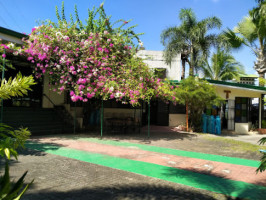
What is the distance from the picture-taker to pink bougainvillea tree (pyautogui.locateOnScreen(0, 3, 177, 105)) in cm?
1134

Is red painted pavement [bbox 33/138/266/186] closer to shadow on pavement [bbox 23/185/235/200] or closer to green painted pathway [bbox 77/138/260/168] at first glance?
green painted pathway [bbox 77/138/260/168]

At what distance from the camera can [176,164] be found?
7457mm

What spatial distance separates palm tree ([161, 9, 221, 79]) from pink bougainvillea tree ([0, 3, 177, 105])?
33.5 feet

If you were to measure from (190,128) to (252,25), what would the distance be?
10150 millimetres

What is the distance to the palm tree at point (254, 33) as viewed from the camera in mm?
18230

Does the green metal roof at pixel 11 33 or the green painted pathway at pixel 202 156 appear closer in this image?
the green painted pathway at pixel 202 156

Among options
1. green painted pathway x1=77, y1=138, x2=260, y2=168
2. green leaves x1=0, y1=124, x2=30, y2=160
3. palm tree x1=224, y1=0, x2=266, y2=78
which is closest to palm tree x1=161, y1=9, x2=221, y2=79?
palm tree x1=224, y1=0, x2=266, y2=78

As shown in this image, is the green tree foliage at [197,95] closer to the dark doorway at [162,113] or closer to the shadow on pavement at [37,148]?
the dark doorway at [162,113]

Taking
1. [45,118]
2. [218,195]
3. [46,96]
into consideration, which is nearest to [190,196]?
[218,195]

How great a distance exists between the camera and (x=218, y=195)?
16.3 ft

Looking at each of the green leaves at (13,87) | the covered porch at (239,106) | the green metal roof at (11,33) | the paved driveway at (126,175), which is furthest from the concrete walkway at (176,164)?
the covered porch at (239,106)

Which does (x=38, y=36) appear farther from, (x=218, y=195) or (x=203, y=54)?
(x=203, y=54)

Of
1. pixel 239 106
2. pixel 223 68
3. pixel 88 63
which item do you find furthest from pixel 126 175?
pixel 223 68

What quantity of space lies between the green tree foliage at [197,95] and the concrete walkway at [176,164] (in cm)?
583
